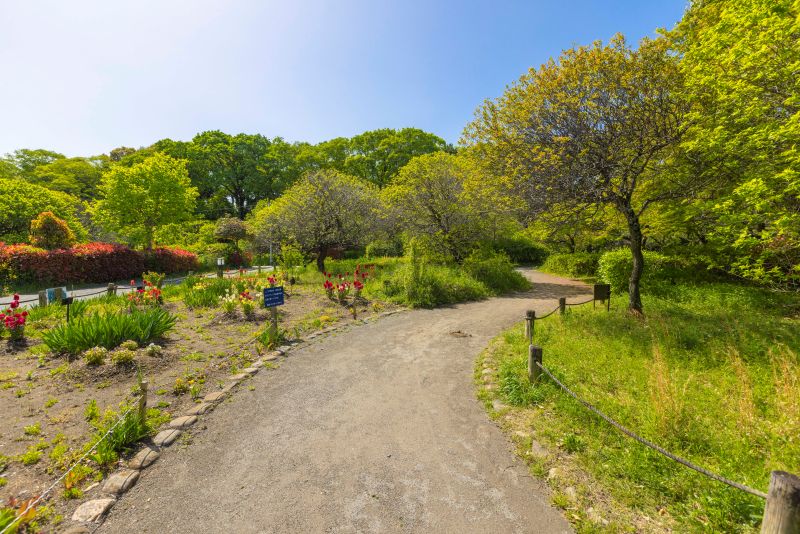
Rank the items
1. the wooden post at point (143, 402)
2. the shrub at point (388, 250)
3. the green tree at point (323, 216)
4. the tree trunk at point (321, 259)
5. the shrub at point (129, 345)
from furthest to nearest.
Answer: the shrub at point (388, 250), the tree trunk at point (321, 259), the green tree at point (323, 216), the shrub at point (129, 345), the wooden post at point (143, 402)

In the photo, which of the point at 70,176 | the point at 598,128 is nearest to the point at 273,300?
the point at 598,128

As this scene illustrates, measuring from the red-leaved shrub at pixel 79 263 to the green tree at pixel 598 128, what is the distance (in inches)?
853

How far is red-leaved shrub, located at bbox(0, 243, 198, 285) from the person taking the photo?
1482 centimetres

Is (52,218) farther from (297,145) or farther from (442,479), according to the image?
(297,145)

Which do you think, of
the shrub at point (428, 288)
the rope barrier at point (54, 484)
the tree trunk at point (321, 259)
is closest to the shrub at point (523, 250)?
the shrub at point (428, 288)

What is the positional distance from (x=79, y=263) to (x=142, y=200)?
23.2 feet

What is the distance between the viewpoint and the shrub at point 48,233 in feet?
54.4

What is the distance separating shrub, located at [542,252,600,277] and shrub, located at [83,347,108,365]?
22.3m

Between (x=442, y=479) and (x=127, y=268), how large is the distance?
76.2ft

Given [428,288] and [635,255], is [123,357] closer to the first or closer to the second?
[428,288]

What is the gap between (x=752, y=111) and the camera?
612cm

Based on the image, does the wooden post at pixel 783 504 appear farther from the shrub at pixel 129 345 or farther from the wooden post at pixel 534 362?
the shrub at pixel 129 345

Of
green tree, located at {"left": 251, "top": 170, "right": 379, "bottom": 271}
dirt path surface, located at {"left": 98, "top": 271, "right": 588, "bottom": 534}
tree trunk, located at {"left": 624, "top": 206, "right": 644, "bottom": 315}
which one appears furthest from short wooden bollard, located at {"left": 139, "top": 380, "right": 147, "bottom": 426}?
green tree, located at {"left": 251, "top": 170, "right": 379, "bottom": 271}

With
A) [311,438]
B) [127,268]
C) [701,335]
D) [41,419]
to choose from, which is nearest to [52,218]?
[127,268]
